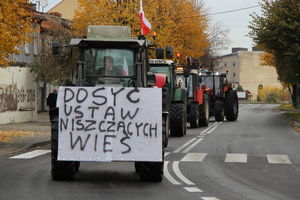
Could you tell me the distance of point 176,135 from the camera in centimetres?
2692

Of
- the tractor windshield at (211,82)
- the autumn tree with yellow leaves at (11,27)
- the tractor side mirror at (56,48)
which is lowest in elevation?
the tractor windshield at (211,82)

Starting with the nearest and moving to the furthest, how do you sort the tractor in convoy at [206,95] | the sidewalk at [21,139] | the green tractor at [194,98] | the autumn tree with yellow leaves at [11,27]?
the sidewalk at [21,139] < the autumn tree with yellow leaves at [11,27] < the green tractor at [194,98] < the tractor in convoy at [206,95]

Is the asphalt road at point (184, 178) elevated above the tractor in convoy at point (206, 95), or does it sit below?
below

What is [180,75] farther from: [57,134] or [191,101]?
[57,134]

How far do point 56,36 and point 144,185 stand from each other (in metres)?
34.7

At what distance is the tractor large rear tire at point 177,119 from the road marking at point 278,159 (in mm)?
7069

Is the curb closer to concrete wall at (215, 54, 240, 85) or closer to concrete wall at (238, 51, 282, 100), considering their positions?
concrete wall at (215, 54, 240, 85)

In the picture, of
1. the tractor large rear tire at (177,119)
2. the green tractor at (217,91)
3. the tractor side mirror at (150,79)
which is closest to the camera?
the tractor side mirror at (150,79)

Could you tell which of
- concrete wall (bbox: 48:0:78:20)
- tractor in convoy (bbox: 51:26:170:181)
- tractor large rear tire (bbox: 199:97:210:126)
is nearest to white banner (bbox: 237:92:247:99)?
concrete wall (bbox: 48:0:78:20)

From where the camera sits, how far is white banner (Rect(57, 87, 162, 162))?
1230 centimetres

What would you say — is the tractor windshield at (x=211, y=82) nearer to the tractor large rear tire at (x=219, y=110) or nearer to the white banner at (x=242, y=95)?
the tractor large rear tire at (x=219, y=110)

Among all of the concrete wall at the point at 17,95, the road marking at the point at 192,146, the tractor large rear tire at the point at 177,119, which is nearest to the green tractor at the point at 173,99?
the tractor large rear tire at the point at 177,119

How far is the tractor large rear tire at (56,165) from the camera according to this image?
12531 millimetres

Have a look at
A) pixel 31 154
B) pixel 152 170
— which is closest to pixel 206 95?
pixel 31 154
